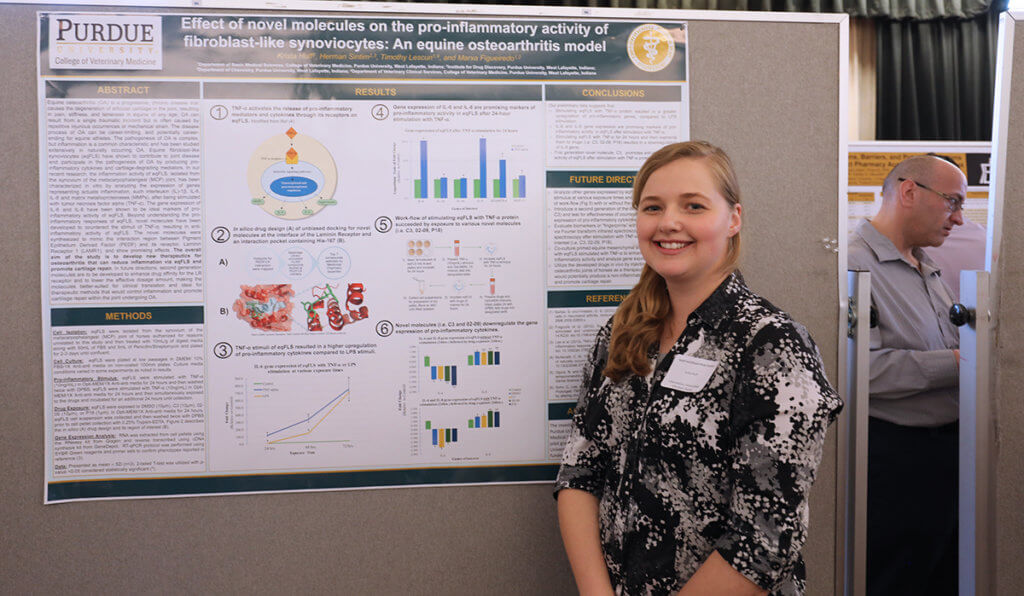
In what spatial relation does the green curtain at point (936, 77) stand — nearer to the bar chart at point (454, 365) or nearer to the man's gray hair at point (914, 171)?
the man's gray hair at point (914, 171)

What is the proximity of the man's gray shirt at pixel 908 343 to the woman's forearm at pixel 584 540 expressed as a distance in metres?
1.34

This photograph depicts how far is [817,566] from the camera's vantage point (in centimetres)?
178

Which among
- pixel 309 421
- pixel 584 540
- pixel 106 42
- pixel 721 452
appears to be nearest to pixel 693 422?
pixel 721 452

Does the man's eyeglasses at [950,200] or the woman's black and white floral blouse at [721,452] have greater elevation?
the man's eyeglasses at [950,200]

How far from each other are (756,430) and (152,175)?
4.93 ft

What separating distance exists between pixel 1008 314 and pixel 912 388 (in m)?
0.58

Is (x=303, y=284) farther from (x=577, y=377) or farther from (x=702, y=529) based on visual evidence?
(x=702, y=529)

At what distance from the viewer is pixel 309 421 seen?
5.53 ft

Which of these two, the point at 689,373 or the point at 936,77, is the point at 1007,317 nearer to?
the point at 689,373

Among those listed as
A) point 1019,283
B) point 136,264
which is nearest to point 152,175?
point 136,264

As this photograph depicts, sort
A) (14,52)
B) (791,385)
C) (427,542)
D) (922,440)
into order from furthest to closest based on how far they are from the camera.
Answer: (922,440)
(427,542)
(14,52)
(791,385)

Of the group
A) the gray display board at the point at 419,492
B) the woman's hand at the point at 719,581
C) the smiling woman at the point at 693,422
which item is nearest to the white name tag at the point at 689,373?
the smiling woman at the point at 693,422

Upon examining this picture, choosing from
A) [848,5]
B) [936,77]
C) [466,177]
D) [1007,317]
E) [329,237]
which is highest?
[848,5]

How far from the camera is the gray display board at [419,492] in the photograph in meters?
1.62
